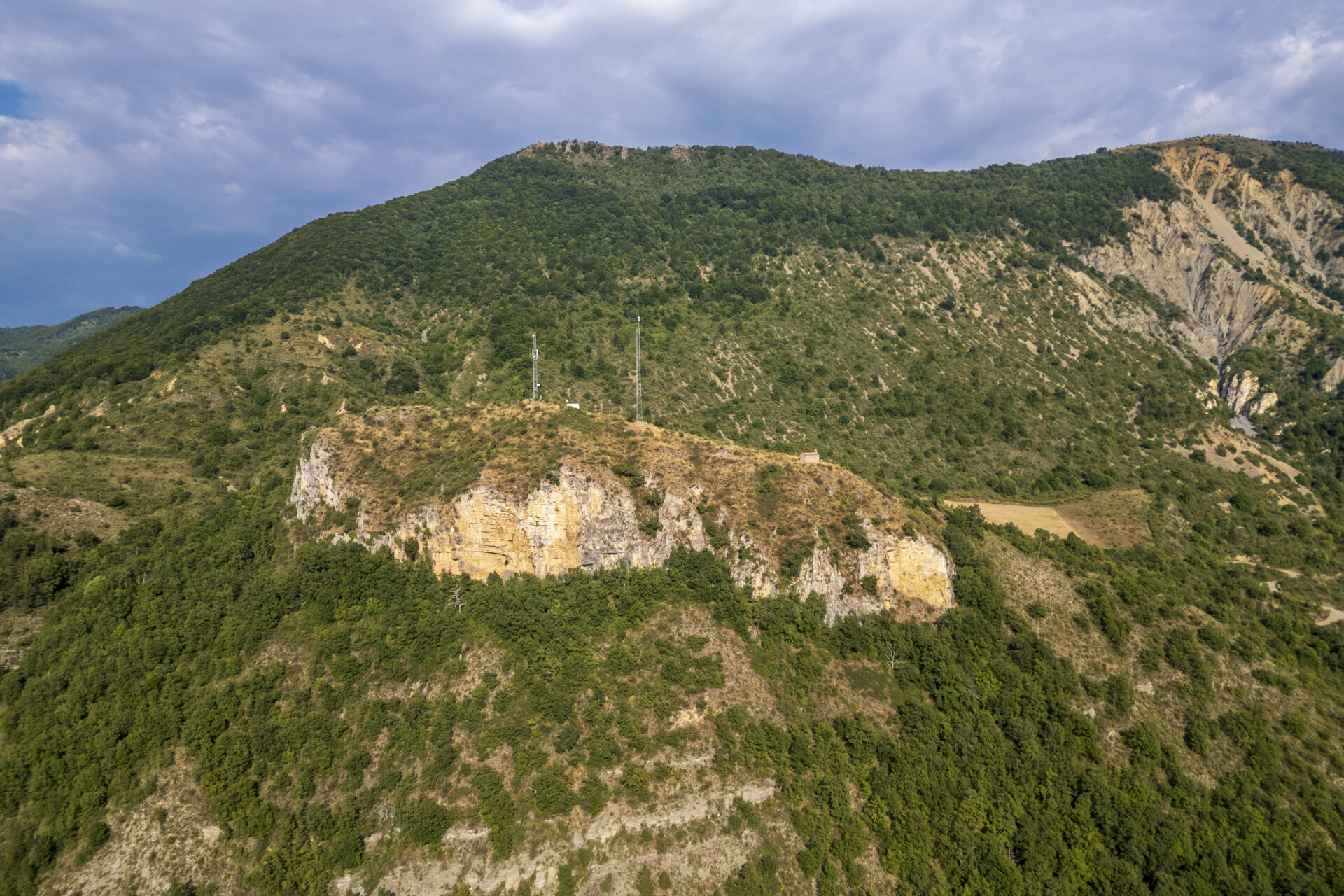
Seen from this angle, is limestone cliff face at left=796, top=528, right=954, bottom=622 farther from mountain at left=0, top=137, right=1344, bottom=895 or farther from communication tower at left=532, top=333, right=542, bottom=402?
communication tower at left=532, top=333, right=542, bottom=402

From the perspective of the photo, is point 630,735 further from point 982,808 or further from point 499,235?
point 499,235

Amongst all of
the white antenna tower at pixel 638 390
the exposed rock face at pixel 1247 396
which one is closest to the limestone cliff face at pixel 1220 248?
the exposed rock face at pixel 1247 396

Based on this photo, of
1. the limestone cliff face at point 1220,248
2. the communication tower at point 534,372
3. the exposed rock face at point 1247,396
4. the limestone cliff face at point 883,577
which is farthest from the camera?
the limestone cliff face at point 1220,248

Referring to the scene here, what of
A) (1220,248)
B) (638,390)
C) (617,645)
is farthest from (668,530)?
(1220,248)

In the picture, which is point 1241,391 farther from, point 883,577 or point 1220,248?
point 883,577

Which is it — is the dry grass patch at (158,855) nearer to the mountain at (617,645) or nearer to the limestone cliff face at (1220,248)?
the mountain at (617,645)

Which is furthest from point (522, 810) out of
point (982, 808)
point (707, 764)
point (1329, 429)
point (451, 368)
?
point (1329, 429)

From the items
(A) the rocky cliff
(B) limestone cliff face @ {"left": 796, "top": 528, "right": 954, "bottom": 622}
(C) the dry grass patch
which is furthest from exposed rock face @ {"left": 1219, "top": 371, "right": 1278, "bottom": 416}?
(C) the dry grass patch
